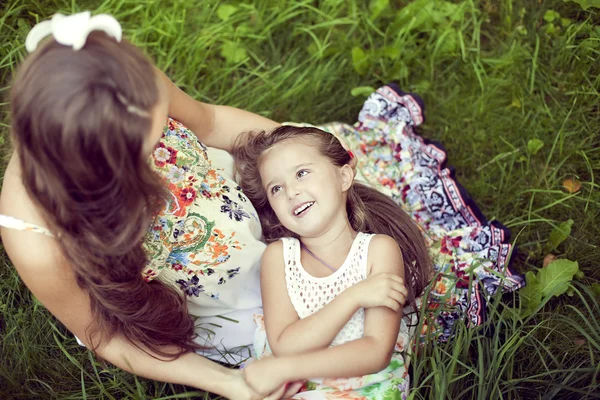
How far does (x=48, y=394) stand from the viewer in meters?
2.11

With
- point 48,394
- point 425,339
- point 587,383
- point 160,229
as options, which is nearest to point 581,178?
point 587,383

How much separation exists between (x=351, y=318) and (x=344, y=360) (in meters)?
0.17

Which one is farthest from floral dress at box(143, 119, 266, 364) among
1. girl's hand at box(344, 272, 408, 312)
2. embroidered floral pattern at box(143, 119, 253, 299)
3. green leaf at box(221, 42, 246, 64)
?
green leaf at box(221, 42, 246, 64)

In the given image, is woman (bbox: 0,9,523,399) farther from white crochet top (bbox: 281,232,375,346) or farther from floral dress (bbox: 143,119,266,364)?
white crochet top (bbox: 281,232,375,346)

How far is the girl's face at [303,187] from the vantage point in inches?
73.0

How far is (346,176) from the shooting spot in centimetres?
204

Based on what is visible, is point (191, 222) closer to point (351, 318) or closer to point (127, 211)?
point (127, 211)

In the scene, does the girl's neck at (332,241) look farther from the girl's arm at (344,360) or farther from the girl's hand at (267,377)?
the girl's hand at (267,377)

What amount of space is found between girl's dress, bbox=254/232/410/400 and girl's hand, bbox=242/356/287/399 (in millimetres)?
120

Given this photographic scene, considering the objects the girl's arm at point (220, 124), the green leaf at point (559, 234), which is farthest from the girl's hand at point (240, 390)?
the green leaf at point (559, 234)

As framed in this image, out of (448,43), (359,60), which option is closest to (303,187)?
(359,60)

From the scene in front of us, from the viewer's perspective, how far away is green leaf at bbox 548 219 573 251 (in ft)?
7.80

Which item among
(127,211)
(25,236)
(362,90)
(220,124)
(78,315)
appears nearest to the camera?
(127,211)

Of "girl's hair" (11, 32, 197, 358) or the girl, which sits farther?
the girl
